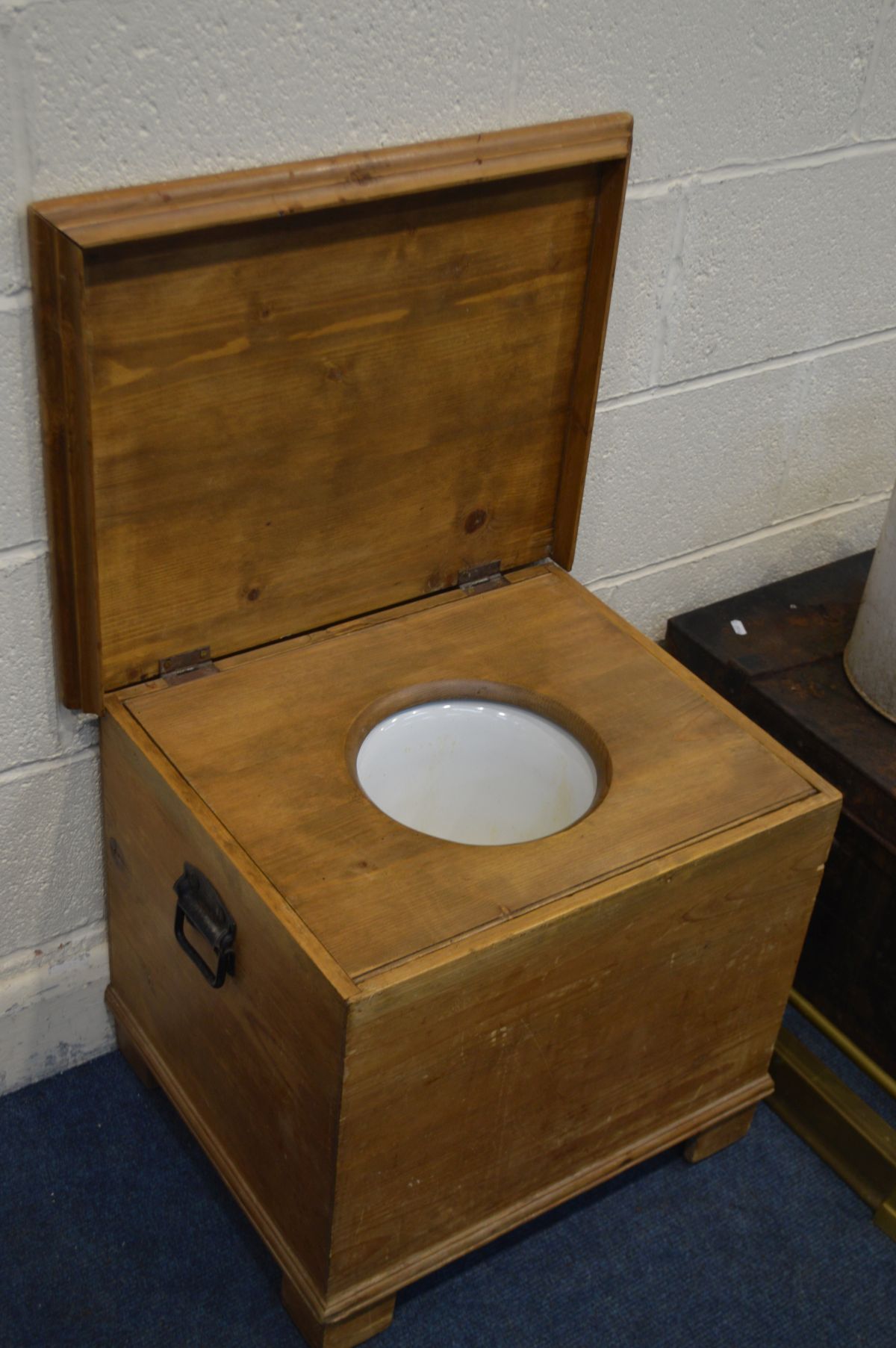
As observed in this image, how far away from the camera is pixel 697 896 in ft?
3.88

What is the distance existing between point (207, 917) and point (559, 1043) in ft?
1.00

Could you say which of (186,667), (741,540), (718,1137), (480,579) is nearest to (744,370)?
(741,540)

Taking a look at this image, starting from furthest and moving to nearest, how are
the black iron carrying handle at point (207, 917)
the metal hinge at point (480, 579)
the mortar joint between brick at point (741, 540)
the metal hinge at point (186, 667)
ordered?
the mortar joint between brick at point (741, 540) < the metal hinge at point (480, 579) < the metal hinge at point (186, 667) < the black iron carrying handle at point (207, 917)

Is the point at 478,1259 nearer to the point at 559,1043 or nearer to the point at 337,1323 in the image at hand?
the point at 337,1323

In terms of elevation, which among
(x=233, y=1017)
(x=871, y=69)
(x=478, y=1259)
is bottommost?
(x=478, y=1259)

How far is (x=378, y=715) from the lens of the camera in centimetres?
127

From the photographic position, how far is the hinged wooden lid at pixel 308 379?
3.50 ft

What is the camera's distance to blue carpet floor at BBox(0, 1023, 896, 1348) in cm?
129

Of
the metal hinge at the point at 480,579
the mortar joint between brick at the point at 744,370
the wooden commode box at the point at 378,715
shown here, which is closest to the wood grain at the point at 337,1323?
the wooden commode box at the point at 378,715

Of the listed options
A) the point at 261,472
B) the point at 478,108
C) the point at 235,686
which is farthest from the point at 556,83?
the point at 235,686

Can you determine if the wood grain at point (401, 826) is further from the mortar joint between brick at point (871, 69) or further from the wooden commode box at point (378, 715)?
the mortar joint between brick at point (871, 69)

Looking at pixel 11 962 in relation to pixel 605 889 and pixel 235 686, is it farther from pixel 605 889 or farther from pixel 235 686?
pixel 605 889

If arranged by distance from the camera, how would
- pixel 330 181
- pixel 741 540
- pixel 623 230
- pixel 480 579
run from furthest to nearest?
pixel 741 540, pixel 480 579, pixel 623 230, pixel 330 181

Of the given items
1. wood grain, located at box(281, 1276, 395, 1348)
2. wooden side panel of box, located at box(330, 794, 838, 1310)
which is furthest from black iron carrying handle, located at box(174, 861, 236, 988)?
wood grain, located at box(281, 1276, 395, 1348)
